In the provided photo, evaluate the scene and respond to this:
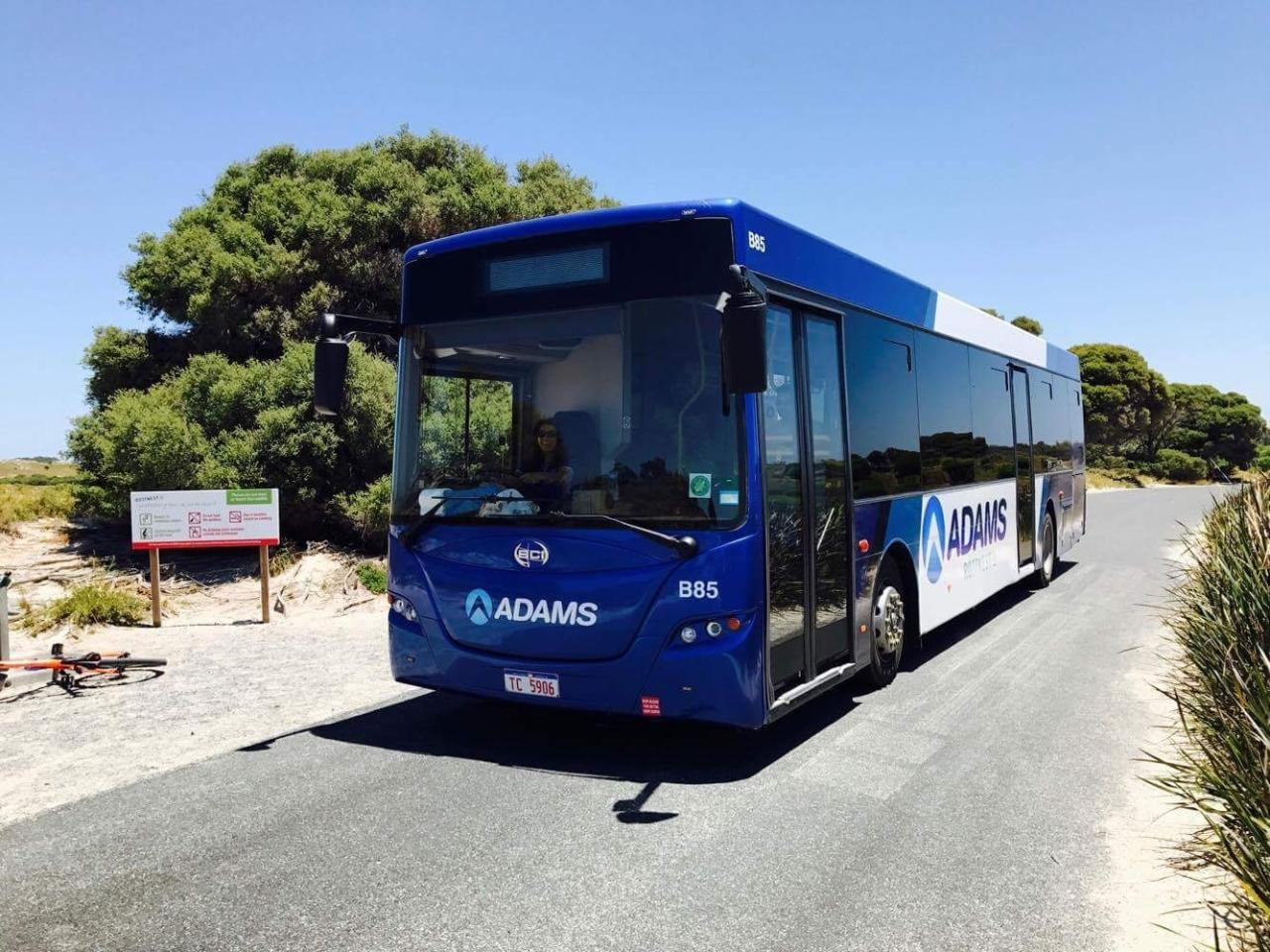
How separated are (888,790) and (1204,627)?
111 inches

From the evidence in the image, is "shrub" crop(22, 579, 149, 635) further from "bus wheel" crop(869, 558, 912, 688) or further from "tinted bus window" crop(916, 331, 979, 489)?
"tinted bus window" crop(916, 331, 979, 489)

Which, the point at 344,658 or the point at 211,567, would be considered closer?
the point at 344,658

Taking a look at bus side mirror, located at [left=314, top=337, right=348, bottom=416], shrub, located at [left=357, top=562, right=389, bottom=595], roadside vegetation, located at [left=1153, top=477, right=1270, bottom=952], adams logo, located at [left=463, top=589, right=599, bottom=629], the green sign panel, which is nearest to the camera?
roadside vegetation, located at [left=1153, top=477, right=1270, bottom=952]

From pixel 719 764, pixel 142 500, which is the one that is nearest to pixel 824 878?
pixel 719 764

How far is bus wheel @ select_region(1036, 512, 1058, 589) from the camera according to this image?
12789 mm

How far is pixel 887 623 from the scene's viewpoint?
746 centimetres

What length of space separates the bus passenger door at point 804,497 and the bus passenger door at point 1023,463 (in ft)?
→ 18.0

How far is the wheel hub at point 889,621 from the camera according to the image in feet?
24.0

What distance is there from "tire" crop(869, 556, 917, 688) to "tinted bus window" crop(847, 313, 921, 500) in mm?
690

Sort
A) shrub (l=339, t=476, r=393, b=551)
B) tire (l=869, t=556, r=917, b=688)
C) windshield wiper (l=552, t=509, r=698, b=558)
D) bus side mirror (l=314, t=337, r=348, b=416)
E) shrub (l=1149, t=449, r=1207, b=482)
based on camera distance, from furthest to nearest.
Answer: shrub (l=1149, t=449, r=1207, b=482), shrub (l=339, t=476, r=393, b=551), tire (l=869, t=556, r=917, b=688), bus side mirror (l=314, t=337, r=348, b=416), windshield wiper (l=552, t=509, r=698, b=558)

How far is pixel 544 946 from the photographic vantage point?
355 centimetres

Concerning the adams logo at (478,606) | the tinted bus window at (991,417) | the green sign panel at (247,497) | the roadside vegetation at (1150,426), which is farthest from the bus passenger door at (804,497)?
the roadside vegetation at (1150,426)

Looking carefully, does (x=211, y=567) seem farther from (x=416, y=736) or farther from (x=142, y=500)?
(x=416, y=736)

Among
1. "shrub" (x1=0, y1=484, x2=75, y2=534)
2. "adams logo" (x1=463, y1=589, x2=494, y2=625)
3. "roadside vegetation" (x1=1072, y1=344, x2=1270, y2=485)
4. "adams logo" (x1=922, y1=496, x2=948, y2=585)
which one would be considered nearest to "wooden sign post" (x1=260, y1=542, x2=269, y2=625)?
"adams logo" (x1=463, y1=589, x2=494, y2=625)
